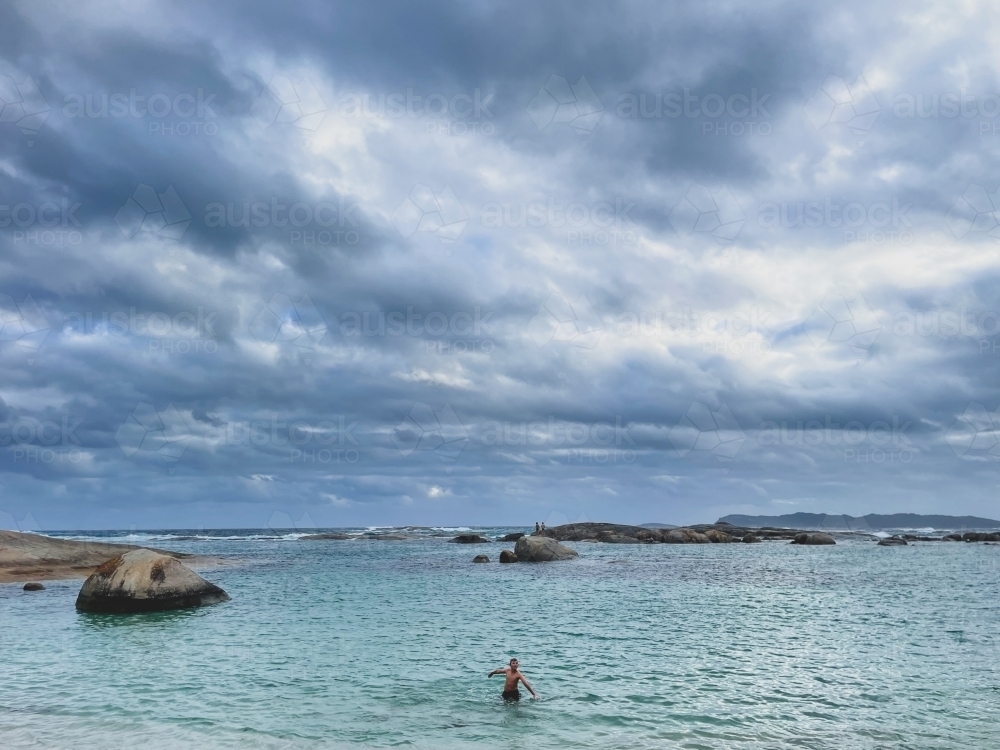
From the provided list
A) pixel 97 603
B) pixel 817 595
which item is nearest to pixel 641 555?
pixel 817 595

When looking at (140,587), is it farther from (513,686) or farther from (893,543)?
(893,543)

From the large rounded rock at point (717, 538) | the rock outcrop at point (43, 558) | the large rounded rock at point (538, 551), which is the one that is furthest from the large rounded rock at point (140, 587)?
the large rounded rock at point (717, 538)

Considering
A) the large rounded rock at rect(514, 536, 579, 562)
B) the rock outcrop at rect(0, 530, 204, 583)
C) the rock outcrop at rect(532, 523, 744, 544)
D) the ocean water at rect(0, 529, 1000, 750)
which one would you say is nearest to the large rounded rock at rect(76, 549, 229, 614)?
the ocean water at rect(0, 529, 1000, 750)

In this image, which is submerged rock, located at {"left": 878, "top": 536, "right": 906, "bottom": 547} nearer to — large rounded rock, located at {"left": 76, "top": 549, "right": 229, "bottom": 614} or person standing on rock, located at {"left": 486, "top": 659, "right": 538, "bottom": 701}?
large rounded rock, located at {"left": 76, "top": 549, "right": 229, "bottom": 614}

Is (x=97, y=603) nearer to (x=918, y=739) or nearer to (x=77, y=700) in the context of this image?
(x=77, y=700)

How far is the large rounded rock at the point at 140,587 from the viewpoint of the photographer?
33312mm

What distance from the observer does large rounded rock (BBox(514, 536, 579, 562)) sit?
226ft

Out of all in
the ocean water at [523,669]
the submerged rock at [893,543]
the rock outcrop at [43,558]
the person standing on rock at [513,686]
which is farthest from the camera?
the submerged rock at [893,543]

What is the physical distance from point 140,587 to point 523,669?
865 inches

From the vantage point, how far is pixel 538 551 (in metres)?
69.1

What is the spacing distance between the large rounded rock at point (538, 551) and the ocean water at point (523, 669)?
25.0 metres

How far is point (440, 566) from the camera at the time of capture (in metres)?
66.7

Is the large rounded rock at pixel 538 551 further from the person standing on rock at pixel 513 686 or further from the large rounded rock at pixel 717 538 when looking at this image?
the large rounded rock at pixel 717 538

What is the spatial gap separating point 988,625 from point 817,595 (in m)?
11.6
